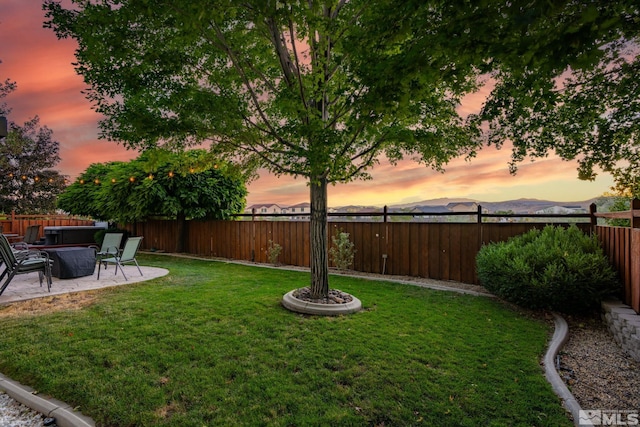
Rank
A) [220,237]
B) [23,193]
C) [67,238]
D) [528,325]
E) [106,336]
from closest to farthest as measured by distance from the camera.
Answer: [106,336] → [528,325] → [220,237] → [67,238] → [23,193]

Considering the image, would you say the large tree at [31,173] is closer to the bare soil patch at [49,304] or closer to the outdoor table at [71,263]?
the outdoor table at [71,263]

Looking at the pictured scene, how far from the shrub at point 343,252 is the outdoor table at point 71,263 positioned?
5.00 m

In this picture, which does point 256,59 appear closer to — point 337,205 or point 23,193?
point 337,205

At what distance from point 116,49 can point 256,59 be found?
1.72 meters

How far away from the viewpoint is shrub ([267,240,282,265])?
8.24 m

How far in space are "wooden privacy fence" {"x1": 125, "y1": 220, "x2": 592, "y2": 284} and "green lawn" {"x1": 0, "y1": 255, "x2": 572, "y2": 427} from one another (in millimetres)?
1615

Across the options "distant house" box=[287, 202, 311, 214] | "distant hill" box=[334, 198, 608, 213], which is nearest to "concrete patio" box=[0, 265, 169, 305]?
"distant house" box=[287, 202, 311, 214]

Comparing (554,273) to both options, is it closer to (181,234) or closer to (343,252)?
(343,252)

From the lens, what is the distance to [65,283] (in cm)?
579

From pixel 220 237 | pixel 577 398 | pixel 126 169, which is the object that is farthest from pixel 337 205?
pixel 126 169

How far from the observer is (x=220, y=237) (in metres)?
9.97

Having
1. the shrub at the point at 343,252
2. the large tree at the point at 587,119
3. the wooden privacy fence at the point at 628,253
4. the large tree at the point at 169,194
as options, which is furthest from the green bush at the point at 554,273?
the large tree at the point at 169,194

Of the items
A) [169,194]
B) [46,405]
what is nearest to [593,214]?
[46,405]

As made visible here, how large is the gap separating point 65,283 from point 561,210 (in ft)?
28.7
